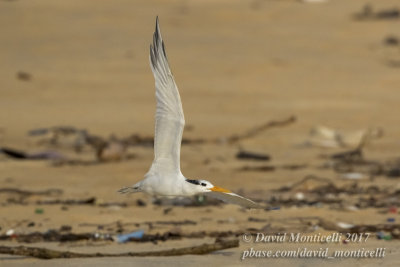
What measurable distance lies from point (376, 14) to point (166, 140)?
17.3 m

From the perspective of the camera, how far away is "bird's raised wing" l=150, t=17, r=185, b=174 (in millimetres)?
7297

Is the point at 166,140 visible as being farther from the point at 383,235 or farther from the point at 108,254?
the point at 383,235

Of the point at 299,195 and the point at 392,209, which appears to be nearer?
the point at 392,209

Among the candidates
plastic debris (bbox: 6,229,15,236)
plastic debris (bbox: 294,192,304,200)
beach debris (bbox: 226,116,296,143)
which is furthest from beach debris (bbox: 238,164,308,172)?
plastic debris (bbox: 6,229,15,236)

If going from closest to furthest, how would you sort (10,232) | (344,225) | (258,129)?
(10,232)
(344,225)
(258,129)

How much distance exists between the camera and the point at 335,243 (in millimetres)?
7637

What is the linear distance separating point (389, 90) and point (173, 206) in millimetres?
9645

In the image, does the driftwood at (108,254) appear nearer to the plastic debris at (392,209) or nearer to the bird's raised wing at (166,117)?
the bird's raised wing at (166,117)

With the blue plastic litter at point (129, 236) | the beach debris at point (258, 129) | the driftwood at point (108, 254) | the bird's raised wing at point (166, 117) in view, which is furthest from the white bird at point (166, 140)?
the beach debris at point (258, 129)

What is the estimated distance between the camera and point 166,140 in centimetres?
737

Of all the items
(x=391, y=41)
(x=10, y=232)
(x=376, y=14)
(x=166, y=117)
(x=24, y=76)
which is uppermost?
(x=376, y=14)

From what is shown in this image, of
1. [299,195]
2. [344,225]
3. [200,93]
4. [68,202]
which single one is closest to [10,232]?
[68,202]

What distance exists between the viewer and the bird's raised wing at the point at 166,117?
7297mm

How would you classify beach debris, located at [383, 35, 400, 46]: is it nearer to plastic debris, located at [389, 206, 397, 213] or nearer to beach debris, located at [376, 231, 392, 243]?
plastic debris, located at [389, 206, 397, 213]
